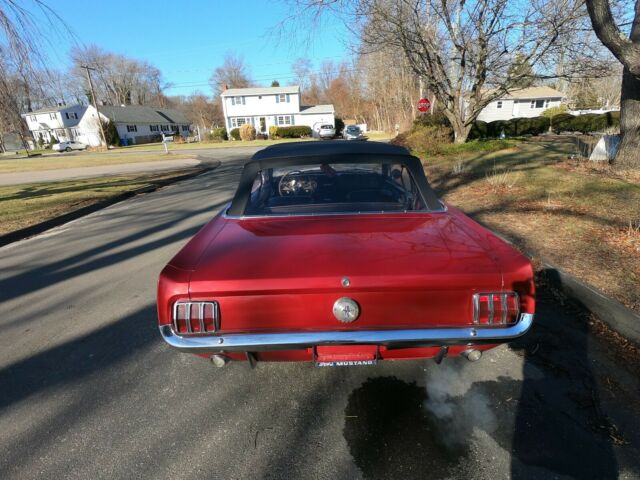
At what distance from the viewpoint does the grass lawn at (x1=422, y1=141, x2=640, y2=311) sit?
12.1 feet

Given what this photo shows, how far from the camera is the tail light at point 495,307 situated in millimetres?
1872

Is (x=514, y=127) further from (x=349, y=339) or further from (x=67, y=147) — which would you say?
(x=67, y=147)

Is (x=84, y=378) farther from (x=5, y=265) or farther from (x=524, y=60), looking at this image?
(x=524, y=60)

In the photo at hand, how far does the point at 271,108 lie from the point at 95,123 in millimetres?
26229

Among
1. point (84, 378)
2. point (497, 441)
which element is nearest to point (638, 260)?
point (497, 441)

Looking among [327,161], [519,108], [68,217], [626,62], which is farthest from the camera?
[519,108]

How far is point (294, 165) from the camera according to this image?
9.27ft

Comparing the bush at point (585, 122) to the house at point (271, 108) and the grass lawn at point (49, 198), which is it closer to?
the grass lawn at point (49, 198)

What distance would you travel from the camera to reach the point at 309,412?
2252mm

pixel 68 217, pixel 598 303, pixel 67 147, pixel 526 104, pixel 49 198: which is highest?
pixel 526 104

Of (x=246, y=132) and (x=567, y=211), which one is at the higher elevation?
(x=246, y=132)

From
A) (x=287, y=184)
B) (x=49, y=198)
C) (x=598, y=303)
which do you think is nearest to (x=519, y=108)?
(x=49, y=198)

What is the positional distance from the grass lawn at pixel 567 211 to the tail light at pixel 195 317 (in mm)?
3353

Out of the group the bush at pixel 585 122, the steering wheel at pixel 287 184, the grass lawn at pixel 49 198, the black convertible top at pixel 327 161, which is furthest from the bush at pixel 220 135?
the black convertible top at pixel 327 161
